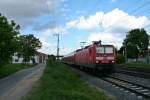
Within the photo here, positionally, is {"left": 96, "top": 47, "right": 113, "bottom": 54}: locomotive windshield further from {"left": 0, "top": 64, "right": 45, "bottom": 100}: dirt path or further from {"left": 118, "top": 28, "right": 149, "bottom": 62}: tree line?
{"left": 118, "top": 28, "right": 149, "bottom": 62}: tree line

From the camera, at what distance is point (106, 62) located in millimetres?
34219

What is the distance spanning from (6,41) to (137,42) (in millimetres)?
105076

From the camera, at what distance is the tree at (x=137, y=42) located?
5568 inches

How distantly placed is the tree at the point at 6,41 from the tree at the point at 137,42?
320 ft

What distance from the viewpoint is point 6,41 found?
46469 mm

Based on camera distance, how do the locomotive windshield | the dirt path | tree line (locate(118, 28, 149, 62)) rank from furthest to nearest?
tree line (locate(118, 28, 149, 62)), the locomotive windshield, the dirt path

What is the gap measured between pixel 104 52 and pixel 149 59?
173 feet

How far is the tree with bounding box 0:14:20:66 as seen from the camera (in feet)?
150

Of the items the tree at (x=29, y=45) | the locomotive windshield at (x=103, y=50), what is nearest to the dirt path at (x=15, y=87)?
the locomotive windshield at (x=103, y=50)

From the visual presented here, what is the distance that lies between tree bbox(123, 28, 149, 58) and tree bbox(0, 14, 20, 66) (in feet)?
320

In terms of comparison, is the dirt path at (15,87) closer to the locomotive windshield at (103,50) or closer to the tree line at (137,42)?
the locomotive windshield at (103,50)

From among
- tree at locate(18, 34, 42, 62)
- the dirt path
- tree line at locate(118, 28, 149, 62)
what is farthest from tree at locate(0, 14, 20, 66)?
tree line at locate(118, 28, 149, 62)

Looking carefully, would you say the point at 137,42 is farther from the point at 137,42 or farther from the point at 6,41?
the point at 6,41

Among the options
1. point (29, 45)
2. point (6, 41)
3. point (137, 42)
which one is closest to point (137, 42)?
point (137, 42)
